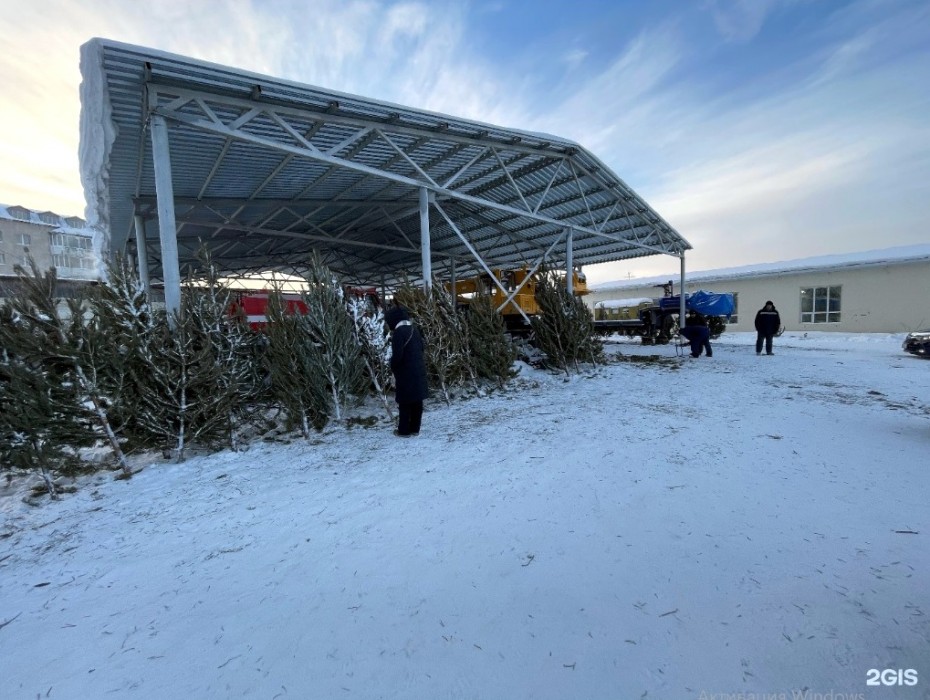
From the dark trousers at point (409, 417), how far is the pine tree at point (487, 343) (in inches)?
94.0

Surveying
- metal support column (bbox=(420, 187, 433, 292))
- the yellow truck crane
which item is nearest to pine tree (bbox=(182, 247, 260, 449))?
metal support column (bbox=(420, 187, 433, 292))

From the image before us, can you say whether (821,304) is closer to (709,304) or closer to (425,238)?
(709,304)

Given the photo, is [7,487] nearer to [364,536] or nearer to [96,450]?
[96,450]

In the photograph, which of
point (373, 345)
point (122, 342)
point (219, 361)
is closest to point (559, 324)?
point (373, 345)

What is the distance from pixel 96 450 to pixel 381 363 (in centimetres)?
331

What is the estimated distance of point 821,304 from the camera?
1850 centimetres

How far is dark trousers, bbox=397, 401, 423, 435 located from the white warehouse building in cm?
2116

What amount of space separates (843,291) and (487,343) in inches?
760

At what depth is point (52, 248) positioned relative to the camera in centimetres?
3678

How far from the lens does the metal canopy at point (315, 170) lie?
546cm

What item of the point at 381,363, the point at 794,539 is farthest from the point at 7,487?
the point at 794,539

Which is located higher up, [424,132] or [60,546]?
[424,132]

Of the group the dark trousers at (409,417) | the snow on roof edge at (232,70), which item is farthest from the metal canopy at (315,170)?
the dark trousers at (409,417)

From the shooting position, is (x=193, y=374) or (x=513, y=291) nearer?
(x=193, y=374)
